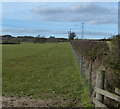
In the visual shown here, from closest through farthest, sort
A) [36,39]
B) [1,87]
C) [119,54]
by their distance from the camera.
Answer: [119,54] < [1,87] < [36,39]

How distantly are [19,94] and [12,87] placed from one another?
1294 mm

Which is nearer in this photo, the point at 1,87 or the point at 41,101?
the point at 41,101

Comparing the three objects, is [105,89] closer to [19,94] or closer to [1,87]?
[19,94]

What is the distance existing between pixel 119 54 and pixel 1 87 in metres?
5.54

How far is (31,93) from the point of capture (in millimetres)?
7727

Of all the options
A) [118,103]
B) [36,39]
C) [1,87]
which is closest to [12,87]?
[1,87]

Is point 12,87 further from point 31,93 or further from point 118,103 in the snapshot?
point 118,103

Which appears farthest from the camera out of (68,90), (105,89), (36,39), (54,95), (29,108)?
(36,39)

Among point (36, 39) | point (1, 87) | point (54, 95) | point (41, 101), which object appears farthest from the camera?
point (36, 39)

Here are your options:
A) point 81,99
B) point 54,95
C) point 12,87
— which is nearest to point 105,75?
point 81,99

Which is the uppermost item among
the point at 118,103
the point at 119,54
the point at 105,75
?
the point at 119,54

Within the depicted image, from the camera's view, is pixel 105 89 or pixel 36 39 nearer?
pixel 105 89

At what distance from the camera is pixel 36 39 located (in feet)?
382

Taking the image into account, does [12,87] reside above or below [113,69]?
below
